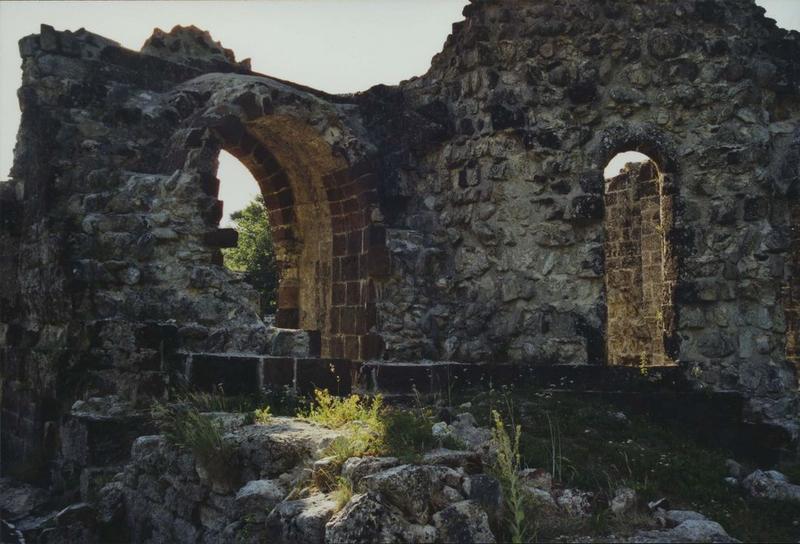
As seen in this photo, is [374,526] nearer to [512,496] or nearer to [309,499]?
[512,496]

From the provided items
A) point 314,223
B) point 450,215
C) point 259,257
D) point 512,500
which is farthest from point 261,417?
point 259,257

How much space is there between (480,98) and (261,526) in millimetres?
5851

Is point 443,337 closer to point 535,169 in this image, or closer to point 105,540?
point 535,169

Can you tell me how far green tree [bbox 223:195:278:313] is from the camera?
19.2 m

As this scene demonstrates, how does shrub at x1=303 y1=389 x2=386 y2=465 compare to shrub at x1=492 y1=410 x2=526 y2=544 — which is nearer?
shrub at x1=492 y1=410 x2=526 y2=544

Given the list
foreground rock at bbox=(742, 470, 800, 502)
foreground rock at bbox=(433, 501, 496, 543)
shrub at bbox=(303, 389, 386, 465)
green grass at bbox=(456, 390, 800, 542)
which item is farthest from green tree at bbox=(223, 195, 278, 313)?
foreground rock at bbox=(433, 501, 496, 543)

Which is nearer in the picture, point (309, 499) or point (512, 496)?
point (512, 496)

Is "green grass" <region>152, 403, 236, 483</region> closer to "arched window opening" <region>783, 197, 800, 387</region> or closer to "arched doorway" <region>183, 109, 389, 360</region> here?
"arched doorway" <region>183, 109, 389, 360</region>

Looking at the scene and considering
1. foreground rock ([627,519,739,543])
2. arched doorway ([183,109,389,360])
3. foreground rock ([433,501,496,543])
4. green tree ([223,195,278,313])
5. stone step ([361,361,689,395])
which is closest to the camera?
foreground rock ([433,501,496,543])

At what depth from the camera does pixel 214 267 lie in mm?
8727

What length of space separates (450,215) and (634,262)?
14.0 feet

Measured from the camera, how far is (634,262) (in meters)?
13.1

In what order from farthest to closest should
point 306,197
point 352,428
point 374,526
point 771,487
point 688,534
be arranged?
point 306,197
point 771,487
point 352,428
point 688,534
point 374,526

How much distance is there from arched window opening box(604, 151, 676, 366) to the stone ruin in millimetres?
2689
